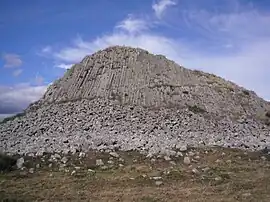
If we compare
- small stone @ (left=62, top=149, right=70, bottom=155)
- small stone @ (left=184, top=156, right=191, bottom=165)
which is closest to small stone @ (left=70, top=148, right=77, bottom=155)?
small stone @ (left=62, top=149, right=70, bottom=155)

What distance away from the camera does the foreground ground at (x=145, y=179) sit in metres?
14.8

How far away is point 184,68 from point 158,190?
24.7 m

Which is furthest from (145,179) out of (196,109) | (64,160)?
(196,109)

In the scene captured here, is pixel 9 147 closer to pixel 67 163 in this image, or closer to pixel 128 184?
pixel 67 163

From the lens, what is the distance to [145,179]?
1716 centimetres

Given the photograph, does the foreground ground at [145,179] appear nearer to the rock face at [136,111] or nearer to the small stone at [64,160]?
the small stone at [64,160]

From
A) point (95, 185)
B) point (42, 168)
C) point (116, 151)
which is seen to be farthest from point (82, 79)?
point (95, 185)

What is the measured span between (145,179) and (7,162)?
7463 millimetres

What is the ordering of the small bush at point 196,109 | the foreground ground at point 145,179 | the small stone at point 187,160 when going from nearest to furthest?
the foreground ground at point 145,179 < the small stone at point 187,160 < the small bush at point 196,109

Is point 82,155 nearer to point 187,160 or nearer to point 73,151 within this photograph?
point 73,151

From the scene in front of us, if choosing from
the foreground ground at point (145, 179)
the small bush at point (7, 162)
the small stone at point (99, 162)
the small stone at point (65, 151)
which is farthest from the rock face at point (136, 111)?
the small stone at point (99, 162)

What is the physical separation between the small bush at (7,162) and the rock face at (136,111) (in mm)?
2262

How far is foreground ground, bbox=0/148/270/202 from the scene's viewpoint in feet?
48.5

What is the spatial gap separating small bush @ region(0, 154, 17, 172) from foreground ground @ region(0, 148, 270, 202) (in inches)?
25.6
